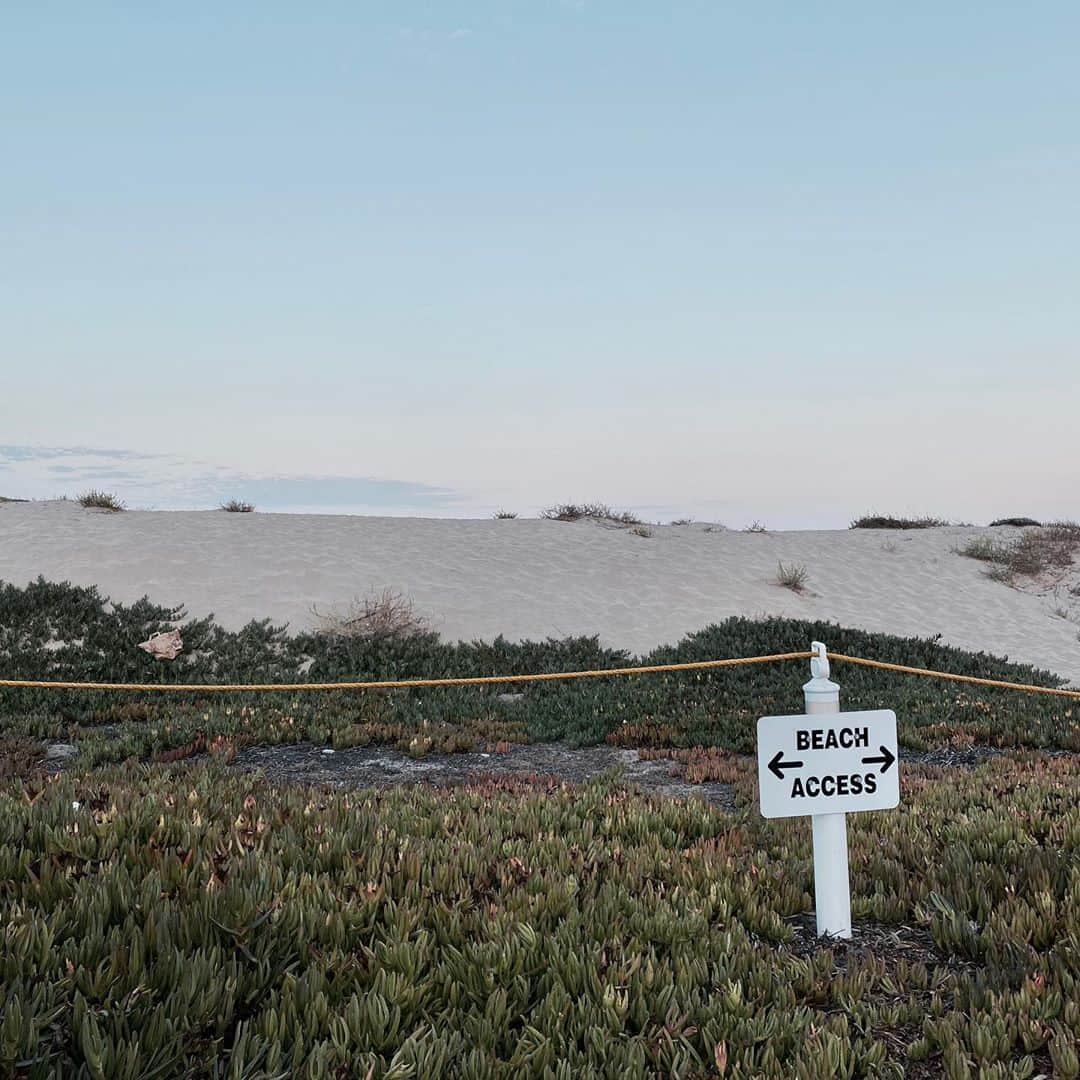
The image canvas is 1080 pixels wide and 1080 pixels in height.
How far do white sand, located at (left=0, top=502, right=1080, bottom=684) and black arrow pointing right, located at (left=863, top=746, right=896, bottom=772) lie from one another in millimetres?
13399

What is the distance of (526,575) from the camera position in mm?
22531

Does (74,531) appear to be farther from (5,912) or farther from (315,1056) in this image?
(315,1056)

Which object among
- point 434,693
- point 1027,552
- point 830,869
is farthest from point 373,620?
point 1027,552

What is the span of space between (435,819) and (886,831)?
315 cm

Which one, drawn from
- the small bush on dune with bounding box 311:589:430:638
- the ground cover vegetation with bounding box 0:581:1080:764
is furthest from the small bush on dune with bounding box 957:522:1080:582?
the small bush on dune with bounding box 311:589:430:638

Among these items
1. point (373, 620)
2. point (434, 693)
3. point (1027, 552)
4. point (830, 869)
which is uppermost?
point (1027, 552)

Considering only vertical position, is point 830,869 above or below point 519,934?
above

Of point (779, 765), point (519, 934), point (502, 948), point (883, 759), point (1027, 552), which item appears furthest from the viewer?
point (1027, 552)

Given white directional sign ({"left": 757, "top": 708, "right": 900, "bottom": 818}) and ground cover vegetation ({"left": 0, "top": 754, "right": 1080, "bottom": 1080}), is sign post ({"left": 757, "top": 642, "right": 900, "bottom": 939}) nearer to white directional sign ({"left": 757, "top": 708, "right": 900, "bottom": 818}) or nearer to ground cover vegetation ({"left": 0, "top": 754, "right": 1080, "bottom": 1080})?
white directional sign ({"left": 757, "top": 708, "right": 900, "bottom": 818})

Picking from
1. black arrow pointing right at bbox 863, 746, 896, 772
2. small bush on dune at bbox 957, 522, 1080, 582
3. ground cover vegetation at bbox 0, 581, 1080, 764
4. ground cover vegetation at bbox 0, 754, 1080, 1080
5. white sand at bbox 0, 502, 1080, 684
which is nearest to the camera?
ground cover vegetation at bbox 0, 754, 1080, 1080

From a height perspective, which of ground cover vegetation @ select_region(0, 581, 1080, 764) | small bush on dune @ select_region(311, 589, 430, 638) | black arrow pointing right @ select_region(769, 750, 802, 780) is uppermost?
black arrow pointing right @ select_region(769, 750, 802, 780)

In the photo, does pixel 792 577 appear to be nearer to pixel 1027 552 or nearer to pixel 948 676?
pixel 1027 552

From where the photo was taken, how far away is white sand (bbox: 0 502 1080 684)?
19.3m

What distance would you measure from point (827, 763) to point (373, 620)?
14027 mm
